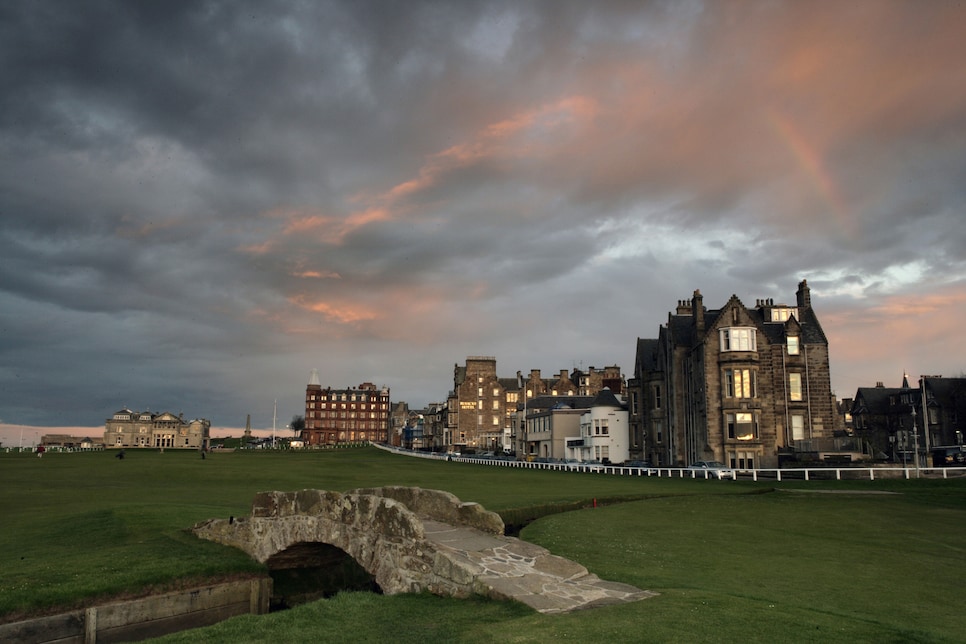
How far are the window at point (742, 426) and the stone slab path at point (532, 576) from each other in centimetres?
5051

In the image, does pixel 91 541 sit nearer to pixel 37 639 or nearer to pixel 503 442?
pixel 37 639

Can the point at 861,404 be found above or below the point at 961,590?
above

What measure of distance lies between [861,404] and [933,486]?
270ft

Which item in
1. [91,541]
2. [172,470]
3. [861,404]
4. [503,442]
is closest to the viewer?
[91,541]

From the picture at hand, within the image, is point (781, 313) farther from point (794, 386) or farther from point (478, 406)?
point (478, 406)

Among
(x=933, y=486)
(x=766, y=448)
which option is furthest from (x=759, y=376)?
(x=933, y=486)

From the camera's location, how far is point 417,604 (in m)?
13.4

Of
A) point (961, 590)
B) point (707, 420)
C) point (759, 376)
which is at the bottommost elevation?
point (961, 590)

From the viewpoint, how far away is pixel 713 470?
51.9m

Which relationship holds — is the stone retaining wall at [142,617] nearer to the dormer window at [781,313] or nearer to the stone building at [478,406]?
the dormer window at [781,313]

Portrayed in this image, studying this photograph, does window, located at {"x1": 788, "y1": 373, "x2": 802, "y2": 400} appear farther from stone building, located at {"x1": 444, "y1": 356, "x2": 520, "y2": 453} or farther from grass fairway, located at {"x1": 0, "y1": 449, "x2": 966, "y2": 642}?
stone building, located at {"x1": 444, "y1": 356, "x2": 520, "y2": 453}

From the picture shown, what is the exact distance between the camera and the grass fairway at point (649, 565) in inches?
414

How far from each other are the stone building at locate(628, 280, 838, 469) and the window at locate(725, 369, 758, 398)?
0.29ft

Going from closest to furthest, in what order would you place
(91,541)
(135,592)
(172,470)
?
(135,592) → (91,541) → (172,470)
